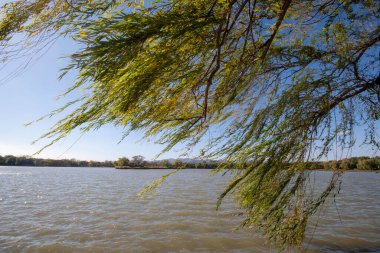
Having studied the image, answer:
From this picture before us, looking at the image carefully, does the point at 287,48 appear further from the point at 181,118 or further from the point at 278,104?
the point at 181,118

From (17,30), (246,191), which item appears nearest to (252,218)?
(246,191)

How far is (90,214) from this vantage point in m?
11.9

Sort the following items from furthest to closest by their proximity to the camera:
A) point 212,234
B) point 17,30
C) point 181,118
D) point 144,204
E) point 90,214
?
point 144,204 → point 90,214 → point 212,234 → point 181,118 → point 17,30

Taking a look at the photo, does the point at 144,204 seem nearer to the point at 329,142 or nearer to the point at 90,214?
the point at 90,214

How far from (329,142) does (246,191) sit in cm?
107

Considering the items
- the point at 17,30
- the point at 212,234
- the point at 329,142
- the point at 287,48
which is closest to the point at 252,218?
the point at 329,142

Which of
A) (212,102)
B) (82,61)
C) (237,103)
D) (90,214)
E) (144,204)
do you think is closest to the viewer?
(82,61)

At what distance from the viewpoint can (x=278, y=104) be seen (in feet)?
10.2

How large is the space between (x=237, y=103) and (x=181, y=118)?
3.20 feet

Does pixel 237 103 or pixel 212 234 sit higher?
pixel 237 103

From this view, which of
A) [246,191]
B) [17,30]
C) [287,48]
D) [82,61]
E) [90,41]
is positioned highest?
[287,48]

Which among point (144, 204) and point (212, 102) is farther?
point (144, 204)

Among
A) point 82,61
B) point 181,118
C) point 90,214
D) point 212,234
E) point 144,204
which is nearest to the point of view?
point 82,61

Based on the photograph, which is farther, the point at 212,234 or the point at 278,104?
the point at 212,234
